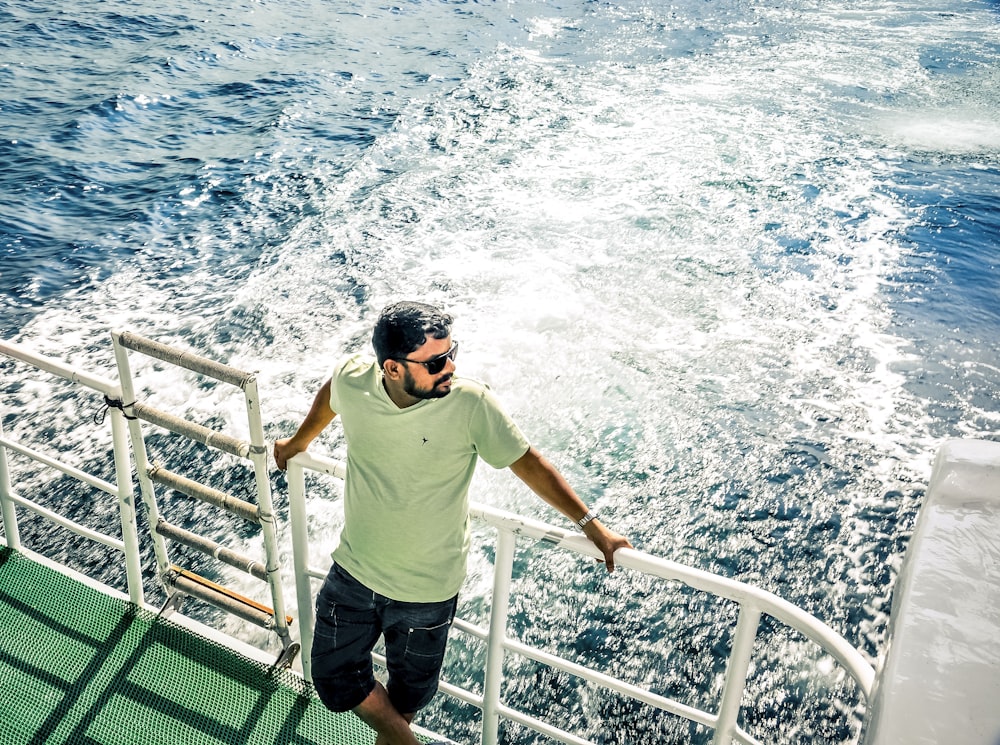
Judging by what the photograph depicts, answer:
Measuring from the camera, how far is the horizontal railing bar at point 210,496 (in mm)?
2577

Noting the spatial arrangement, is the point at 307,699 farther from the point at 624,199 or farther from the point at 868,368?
the point at 624,199

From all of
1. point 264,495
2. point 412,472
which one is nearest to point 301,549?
point 264,495

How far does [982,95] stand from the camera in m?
15.7

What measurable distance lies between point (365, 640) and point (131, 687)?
3.59ft

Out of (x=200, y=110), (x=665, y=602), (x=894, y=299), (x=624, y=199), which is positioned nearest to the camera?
(x=665, y=602)

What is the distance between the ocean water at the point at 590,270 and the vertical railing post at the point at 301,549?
2.38m

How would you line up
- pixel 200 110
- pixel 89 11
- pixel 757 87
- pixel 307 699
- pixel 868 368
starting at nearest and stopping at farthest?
pixel 307 699, pixel 868 368, pixel 200 110, pixel 757 87, pixel 89 11

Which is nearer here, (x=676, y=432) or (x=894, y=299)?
(x=676, y=432)

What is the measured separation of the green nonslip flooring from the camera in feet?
8.81

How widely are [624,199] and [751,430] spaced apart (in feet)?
17.5

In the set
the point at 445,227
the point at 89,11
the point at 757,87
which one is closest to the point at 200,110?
the point at 445,227

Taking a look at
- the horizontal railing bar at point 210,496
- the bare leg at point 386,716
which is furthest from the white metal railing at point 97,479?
the bare leg at point 386,716

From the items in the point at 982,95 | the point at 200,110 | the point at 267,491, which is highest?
the point at 267,491

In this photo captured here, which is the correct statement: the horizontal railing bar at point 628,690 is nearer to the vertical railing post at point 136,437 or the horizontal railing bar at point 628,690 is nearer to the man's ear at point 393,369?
the man's ear at point 393,369
